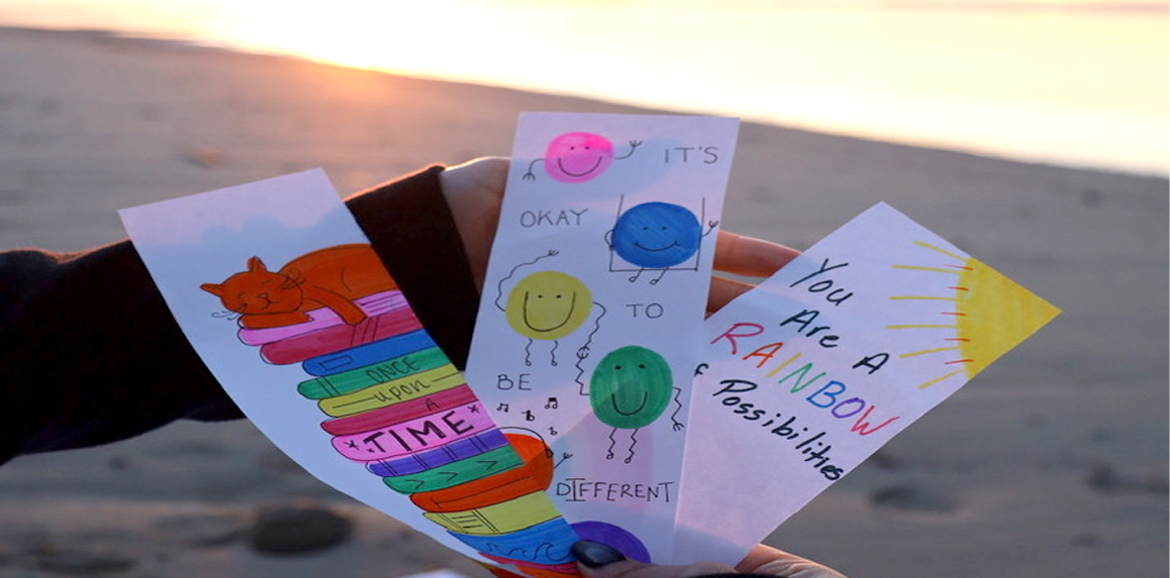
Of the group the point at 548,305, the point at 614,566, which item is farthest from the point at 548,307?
the point at 614,566

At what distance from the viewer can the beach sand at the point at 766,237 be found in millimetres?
1601

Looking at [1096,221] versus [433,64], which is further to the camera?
[433,64]

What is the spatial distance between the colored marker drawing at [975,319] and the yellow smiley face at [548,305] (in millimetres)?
249

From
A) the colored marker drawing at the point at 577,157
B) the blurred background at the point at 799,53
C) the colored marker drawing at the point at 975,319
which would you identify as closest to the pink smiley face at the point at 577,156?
the colored marker drawing at the point at 577,157

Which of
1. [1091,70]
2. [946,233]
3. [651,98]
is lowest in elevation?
[946,233]

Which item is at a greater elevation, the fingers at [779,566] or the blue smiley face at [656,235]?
the blue smiley face at [656,235]

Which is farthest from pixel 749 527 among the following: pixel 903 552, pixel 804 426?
pixel 903 552

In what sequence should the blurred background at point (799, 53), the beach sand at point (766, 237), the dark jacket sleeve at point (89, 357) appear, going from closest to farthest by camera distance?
1. the dark jacket sleeve at point (89, 357)
2. the beach sand at point (766, 237)
3. the blurred background at point (799, 53)

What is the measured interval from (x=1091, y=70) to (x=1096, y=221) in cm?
227

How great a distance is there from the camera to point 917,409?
894 millimetres

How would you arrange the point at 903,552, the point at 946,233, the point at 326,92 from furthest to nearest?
the point at 326,92 → the point at 946,233 → the point at 903,552

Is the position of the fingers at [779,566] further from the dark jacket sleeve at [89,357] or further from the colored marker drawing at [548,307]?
the dark jacket sleeve at [89,357]

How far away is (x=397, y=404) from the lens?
892 millimetres

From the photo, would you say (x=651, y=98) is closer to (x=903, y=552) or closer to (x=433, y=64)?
(x=433, y=64)
